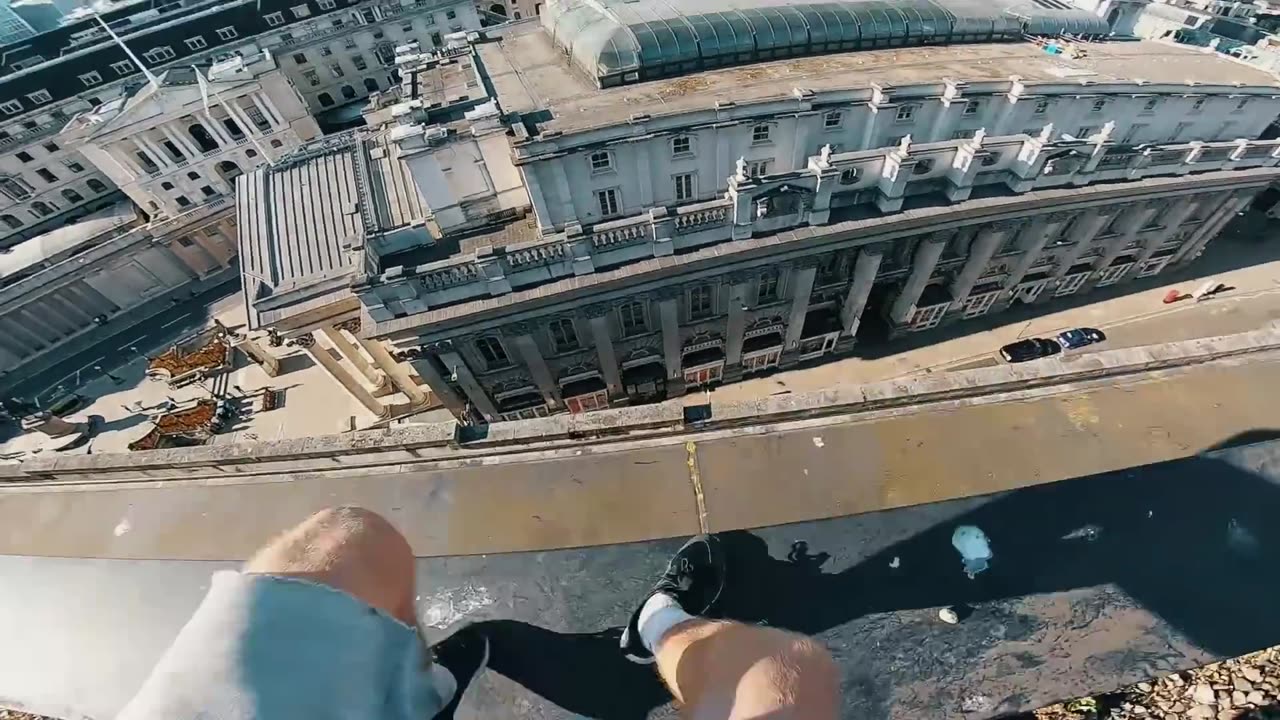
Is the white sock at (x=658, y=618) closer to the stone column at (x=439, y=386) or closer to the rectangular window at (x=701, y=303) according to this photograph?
the rectangular window at (x=701, y=303)

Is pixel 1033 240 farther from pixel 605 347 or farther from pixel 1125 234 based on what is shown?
pixel 605 347

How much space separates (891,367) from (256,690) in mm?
32488

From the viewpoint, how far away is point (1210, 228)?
31531 millimetres

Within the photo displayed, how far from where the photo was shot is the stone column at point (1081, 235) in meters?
27.7

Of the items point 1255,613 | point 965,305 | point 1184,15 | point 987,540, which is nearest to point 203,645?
point 987,540

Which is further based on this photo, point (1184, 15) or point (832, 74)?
point (1184, 15)

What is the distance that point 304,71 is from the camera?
47469mm

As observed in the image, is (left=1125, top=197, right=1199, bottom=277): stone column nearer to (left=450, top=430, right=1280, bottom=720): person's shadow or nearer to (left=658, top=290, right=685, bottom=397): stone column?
(left=658, top=290, right=685, bottom=397): stone column

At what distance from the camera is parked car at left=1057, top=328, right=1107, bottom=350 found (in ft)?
99.1

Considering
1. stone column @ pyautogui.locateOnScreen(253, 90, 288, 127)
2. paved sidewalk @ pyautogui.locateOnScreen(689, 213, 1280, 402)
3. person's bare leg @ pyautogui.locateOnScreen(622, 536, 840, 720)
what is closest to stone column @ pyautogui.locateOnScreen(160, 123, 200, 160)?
stone column @ pyautogui.locateOnScreen(253, 90, 288, 127)

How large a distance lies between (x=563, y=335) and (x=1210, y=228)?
39.5 metres

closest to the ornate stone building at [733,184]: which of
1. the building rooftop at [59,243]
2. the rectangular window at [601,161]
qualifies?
the rectangular window at [601,161]

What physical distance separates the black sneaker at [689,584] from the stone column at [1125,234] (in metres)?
35.3

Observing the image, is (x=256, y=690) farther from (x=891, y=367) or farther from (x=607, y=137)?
(x=891, y=367)
